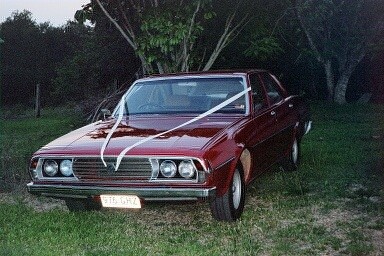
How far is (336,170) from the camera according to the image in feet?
27.5

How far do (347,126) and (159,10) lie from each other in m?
5.45

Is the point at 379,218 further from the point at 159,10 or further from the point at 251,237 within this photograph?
the point at 159,10

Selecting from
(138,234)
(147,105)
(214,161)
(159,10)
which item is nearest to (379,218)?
(214,161)

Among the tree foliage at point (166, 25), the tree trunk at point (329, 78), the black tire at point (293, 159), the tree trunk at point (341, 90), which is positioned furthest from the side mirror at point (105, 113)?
the tree trunk at point (341, 90)

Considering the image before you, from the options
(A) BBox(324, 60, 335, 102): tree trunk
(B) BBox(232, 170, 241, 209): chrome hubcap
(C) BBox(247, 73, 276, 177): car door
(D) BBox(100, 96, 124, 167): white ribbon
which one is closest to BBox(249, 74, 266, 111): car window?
(C) BBox(247, 73, 276, 177): car door

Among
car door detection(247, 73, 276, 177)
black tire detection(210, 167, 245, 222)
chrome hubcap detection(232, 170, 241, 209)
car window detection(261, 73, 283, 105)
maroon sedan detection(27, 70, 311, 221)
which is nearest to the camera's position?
maroon sedan detection(27, 70, 311, 221)

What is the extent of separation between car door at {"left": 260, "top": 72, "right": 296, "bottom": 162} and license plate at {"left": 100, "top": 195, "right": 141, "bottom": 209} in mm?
2085

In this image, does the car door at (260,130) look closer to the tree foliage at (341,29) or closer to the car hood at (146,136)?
the car hood at (146,136)

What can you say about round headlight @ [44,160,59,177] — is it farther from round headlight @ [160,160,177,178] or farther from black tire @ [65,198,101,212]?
round headlight @ [160,160,177,178]

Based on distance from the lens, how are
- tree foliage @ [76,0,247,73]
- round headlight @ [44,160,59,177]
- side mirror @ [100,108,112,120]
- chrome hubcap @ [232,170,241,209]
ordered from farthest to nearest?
tree foliage @ [76,0,247,73], side mirror @ [100,108,112,120], chrome hubcap @ [232,170,241,209], round headlight @ [44,160,59,177]

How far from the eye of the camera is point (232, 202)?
5648mm

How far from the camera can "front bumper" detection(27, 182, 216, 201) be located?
511 centimetres

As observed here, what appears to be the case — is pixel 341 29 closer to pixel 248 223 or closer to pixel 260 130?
pixel 260 130

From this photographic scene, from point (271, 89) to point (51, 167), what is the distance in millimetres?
3275
